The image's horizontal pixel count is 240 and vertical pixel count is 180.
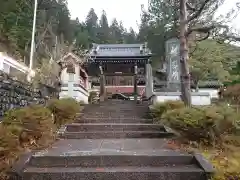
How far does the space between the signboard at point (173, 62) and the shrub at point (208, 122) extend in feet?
23.8

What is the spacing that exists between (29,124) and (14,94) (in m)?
2.70

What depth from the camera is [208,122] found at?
6375mm

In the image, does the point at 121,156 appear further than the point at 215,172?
Yes

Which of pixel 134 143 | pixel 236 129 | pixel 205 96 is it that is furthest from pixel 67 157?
pixel 205 96

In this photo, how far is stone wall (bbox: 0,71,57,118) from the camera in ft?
26.0

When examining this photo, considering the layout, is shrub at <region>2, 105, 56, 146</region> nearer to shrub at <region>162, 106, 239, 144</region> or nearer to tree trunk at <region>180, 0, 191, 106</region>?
shrub at <region>162, 106, 239, 144</region>

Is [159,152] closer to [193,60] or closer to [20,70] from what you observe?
[20,70]

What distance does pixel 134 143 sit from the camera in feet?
24.0

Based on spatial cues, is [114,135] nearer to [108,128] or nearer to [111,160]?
[108,128]

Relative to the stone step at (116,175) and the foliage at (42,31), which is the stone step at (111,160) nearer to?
the stone step at (116,175)

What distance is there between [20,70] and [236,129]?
653 inches

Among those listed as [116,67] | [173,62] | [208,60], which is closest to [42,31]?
[116,67]

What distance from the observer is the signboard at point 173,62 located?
13609 mm

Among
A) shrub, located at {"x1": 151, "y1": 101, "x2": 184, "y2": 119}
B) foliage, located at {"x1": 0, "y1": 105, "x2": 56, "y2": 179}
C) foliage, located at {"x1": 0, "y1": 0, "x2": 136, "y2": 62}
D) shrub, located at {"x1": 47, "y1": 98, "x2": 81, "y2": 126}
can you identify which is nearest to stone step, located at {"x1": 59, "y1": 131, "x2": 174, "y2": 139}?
foliage, located at {"x1": 0, "y1": 105, "x2": 56, "y2": 179}
